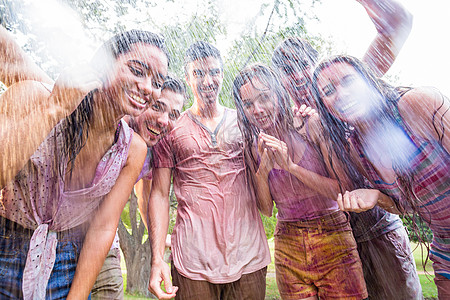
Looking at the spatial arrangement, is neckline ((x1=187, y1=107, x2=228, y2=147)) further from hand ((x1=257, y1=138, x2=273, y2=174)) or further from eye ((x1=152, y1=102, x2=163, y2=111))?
hand ((x1=257, y1=138, x2=273, y2=174))

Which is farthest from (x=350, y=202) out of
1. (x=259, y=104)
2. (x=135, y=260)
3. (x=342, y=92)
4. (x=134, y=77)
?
(x=135, y=260)

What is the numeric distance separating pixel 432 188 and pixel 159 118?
236 centimetres

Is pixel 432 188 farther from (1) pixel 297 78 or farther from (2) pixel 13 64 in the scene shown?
(2) pixel 13 64

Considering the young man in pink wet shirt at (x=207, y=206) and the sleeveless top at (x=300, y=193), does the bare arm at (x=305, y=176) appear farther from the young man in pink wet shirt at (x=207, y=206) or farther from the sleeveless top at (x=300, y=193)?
the young man in pink wet shirt at (x=207, y=206)

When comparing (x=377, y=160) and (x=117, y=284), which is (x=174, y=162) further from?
(x=377, y=160)

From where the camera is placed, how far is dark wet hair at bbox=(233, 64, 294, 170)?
10.6 ft

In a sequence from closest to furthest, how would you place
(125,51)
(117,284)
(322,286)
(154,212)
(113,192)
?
1. (125,51)
2. (113,192)
3. (322,286)
4. (154,212)
5. (117,284)

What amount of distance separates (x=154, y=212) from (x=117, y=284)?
2.91 feet

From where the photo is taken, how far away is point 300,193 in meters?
3.16

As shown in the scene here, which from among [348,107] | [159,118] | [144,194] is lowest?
[144,194]

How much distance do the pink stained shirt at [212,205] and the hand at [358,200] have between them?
89 cm

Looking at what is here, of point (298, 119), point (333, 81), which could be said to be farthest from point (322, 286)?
point (333, 81)

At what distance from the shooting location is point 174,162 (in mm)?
3395

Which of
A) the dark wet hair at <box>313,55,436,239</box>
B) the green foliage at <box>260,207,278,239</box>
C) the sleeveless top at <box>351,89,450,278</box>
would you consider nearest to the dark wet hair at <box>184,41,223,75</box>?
the dark wet hair at <box>313,55,436,239</box>
